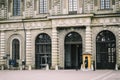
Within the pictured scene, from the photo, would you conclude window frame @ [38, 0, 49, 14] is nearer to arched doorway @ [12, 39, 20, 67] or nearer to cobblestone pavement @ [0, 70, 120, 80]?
arched doorway @ [12, 39, 20, 67]

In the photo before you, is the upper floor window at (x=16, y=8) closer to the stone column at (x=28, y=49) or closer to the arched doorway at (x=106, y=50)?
the stone column at (x=28, y=49)

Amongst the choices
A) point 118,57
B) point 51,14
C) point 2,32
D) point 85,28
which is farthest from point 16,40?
point 118,57

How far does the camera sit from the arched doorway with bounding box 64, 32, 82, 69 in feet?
161

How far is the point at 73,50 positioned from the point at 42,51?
4.60m

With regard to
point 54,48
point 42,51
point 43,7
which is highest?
point 43,7

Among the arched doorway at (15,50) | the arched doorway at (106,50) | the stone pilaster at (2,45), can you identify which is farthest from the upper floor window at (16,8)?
the arched doorway at (106,50)

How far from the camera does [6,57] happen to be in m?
52.9

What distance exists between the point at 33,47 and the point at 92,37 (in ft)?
30.1

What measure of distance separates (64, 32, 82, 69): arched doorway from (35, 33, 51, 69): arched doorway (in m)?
2.61

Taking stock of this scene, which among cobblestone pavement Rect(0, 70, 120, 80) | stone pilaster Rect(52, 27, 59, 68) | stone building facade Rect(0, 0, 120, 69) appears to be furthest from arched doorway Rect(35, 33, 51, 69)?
cobblestone pavement Rect(0, 70, 120, 80)

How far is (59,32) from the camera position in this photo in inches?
1957

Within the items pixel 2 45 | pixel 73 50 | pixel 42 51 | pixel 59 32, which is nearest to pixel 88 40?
pixel 59 32

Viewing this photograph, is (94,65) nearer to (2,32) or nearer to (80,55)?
(80,55)

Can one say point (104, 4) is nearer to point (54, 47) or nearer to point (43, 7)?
point (54, 47)
